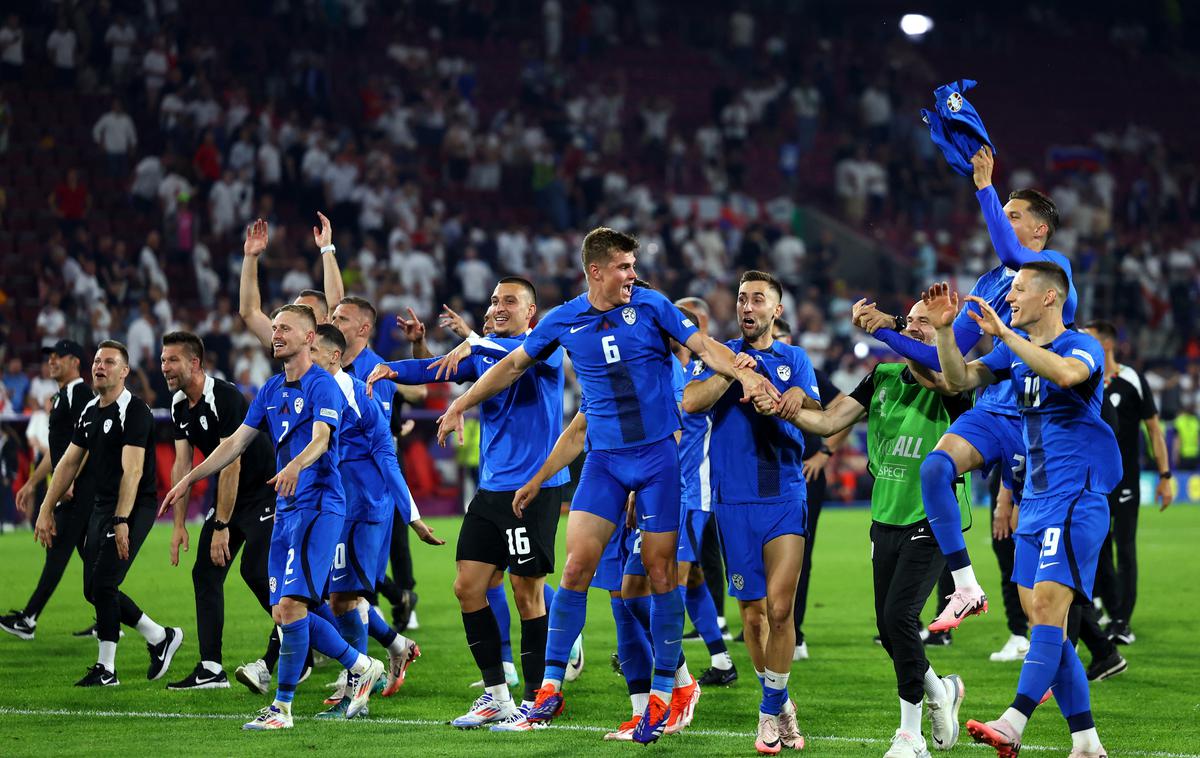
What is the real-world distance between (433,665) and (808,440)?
10.8 ft

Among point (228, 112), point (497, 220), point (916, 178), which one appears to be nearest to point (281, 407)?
point (228, 112)

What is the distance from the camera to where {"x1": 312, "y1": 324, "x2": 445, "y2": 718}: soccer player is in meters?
9.13

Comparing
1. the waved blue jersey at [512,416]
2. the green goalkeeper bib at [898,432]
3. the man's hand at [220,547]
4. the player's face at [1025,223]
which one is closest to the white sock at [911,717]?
the green goalkeeper bib at [898,432]

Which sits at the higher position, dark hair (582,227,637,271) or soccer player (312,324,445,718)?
dark hair (582,227,637,271)

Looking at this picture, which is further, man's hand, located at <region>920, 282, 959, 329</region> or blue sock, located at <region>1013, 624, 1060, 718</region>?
man's hand, located at <region>920, 282, 959, 329</region>

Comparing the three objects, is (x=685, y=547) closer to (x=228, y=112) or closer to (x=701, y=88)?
(x=228, y=112)

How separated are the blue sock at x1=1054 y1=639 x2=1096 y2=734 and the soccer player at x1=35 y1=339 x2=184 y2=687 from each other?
591cm

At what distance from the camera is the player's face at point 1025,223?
8.33 metres

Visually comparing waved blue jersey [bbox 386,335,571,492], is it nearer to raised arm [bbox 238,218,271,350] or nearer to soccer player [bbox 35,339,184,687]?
raised arm [bbox 238,218,271,350]

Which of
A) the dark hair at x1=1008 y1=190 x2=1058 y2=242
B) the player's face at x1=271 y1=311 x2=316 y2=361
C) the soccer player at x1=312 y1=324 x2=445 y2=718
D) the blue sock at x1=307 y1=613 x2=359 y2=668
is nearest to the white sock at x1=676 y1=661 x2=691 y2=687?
the soccer player at x1=312 y1=324 x2=445 y2=718

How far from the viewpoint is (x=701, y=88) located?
124 feet

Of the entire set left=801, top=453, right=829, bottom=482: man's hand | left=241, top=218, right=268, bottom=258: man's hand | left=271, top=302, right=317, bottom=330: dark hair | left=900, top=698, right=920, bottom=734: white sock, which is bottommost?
left=900, top=698, right=920, bottom=734: white sock

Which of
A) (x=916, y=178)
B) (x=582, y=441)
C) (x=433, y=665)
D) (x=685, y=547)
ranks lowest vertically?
(x=433, y=665)

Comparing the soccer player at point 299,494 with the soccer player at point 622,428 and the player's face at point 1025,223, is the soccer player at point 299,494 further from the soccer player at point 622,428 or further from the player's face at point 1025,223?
the player's face at point 1025,223
